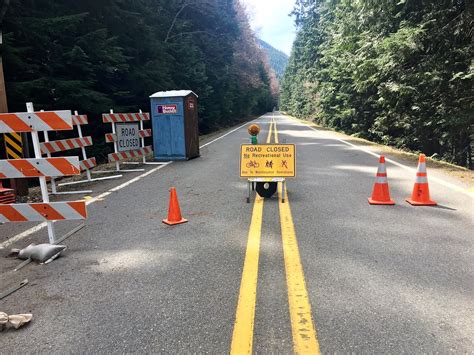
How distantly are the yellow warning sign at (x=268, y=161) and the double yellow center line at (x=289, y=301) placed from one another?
6.94 feet

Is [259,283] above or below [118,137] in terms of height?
below

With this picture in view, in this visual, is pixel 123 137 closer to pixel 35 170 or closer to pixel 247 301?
pixel 35 170

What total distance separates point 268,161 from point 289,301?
13.7 ft

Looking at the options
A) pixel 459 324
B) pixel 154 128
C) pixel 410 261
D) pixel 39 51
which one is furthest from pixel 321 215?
pixel 39 51

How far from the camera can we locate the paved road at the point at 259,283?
2791 millimetres

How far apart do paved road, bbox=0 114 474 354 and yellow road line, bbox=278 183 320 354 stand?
1 cm

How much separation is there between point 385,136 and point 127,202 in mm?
18091

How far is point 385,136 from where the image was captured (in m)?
21.4

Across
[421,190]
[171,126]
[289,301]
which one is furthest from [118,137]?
[289,301]

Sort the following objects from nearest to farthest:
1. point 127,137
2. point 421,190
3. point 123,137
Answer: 1. point 421,190
2. point 123,137
3. point 127,137

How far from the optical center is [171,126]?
1310 centimetres

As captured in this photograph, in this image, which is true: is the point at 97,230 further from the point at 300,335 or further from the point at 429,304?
the point at 429,304

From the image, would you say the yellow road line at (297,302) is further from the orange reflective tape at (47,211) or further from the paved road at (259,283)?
the orange reflective tape at (47,211)

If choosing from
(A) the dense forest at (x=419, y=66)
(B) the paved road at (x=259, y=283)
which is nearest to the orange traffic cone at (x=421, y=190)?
(B) the paved road at (x=259, y=283)
